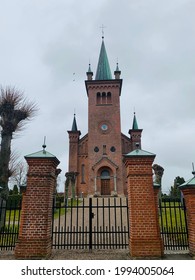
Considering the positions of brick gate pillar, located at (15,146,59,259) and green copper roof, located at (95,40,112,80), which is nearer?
brick gate pillar, located at (15,146,59,259)

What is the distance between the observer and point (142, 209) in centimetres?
612

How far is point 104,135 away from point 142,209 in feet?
89.6

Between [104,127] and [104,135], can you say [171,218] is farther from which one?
[104,127]

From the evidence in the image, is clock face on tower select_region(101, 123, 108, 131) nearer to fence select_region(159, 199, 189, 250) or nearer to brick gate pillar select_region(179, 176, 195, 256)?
fence select_region(159, 199, 189, 250)

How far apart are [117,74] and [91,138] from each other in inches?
466

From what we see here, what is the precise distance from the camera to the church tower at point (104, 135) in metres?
31.5

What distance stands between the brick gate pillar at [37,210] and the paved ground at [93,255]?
1.29ft

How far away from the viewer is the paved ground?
19.3 ft

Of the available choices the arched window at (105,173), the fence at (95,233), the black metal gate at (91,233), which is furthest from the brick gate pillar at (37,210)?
the arched window at (105,173)

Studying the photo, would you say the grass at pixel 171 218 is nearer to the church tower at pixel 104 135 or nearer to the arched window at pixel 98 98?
the church tower at pixel 104 135

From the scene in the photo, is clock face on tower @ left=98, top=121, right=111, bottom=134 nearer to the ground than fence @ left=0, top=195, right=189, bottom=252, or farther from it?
farther from it

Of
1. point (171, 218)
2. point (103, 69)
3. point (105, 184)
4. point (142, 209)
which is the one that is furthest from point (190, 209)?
point (103, 69)

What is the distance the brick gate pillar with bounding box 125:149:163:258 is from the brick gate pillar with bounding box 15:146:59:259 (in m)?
2.26

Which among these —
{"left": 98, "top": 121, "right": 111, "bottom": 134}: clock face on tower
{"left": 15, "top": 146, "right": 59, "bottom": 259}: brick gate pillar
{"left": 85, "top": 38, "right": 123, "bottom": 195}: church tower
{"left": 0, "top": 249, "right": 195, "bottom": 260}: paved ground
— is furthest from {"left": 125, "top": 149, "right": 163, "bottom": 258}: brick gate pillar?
{"left": 98, "top": 121, "right": 111, "bottom": 134}: clock face on tower
